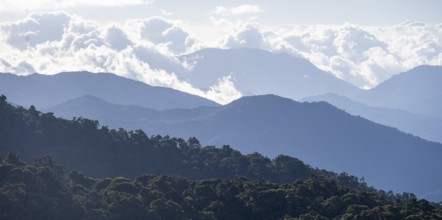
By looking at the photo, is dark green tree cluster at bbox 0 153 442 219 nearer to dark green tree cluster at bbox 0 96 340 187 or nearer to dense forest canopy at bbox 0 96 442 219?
dense forest canopy at bbox 0 96 442 219

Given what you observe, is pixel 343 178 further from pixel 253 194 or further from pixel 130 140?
pixel 253 194

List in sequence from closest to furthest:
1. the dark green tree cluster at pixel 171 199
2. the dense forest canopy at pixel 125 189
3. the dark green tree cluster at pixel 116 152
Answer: the dark green tree cluster at pixel 171 199, the dense forest canopy at pixel 125 189, the dark green tree cluster at pixel 116 152

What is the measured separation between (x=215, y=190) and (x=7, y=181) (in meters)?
17.3

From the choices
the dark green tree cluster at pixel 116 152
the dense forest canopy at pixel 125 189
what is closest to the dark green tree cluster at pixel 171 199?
the dense forest canopy at pixel 125 189

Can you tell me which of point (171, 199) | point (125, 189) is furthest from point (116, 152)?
point (171, 199)

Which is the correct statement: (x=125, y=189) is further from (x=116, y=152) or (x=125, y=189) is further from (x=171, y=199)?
(x=116, y=152)

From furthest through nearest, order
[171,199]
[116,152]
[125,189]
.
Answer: [116,152] → [125,189] → [171,199]

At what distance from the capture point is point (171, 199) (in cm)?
6272

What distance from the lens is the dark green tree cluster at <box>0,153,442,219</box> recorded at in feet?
184

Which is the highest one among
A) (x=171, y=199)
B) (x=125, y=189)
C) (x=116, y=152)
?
(x=116, y=152)

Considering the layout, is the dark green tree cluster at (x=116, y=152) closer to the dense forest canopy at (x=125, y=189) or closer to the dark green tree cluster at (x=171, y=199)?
the dense forest canopy at (x=125, y=189)

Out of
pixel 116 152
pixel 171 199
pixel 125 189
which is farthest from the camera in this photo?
pixel 116 152

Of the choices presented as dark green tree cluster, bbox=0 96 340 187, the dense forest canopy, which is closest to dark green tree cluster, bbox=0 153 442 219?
the dense forest canopy

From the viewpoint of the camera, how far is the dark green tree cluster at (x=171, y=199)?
5600cm
